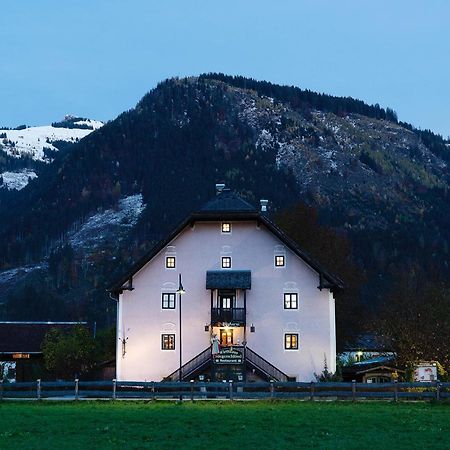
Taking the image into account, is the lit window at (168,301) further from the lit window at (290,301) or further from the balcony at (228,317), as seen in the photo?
the lit window at (290,301)

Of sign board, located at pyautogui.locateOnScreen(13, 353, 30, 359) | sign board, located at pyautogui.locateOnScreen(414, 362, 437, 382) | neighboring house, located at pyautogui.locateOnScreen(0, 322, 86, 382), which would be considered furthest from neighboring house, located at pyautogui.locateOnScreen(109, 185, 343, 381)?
sign board, located at pyautogui.locateOnScreen(13, 353, 30, 359)

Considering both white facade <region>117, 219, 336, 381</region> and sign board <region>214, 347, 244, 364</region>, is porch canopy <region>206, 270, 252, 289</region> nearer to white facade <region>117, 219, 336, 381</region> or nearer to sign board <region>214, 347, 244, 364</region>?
white facade <region>117, 219, 336, 381</region>

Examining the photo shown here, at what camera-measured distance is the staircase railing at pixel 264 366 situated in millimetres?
49625

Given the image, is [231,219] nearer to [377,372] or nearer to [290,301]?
[290,301]

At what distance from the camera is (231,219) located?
52969 mm

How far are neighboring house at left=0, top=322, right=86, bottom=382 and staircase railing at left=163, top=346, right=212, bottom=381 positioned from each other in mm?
13385

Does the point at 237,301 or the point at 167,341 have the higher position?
the point at 237,301

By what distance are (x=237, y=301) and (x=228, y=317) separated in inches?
64.5

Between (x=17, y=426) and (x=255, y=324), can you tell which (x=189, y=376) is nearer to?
(x=255, y=324)

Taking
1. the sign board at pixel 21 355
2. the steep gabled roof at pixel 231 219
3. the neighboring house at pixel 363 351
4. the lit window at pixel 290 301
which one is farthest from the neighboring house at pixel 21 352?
the neighboring house at pixel 363 351

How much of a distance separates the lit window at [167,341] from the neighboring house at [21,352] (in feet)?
38.3

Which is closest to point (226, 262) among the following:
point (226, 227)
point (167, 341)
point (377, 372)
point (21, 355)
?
point (226, 227)

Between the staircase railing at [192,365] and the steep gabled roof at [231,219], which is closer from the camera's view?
the staircase railing at [192,365]

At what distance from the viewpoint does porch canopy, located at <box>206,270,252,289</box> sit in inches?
2018
